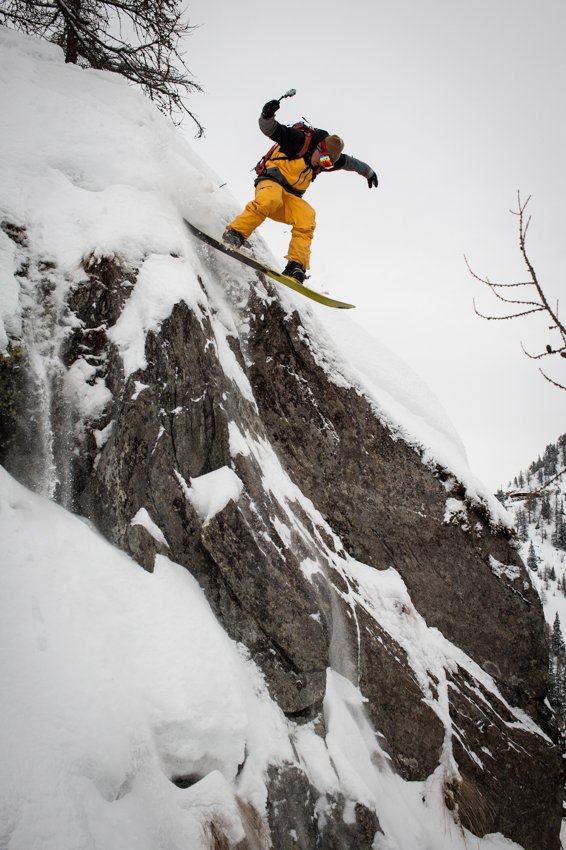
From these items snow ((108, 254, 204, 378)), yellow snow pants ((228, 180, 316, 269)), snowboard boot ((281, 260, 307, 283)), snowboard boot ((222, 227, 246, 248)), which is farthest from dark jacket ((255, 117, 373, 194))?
snow ((108, 254, 204, 378))

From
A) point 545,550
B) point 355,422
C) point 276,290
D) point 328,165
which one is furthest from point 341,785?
point 545,550

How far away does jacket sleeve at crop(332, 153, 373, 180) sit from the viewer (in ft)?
20.9

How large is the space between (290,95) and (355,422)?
180 inches

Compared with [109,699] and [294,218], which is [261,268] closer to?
[294,218]

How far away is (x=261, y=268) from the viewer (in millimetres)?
6133

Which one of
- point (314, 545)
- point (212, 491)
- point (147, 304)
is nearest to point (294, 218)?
point (147, 304)

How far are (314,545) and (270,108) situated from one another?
564 centimetres

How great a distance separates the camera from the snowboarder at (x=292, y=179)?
5906mm

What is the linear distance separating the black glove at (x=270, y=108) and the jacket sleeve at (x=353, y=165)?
3.93ft

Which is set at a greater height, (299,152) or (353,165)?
(353,165)

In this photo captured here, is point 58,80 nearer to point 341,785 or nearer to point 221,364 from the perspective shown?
point 221,364

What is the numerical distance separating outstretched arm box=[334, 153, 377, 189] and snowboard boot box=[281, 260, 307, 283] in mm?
1552

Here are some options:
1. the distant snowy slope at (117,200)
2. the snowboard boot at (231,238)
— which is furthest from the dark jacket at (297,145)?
the distant snowy slope at (117,200)

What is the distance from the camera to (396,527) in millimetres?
6883
